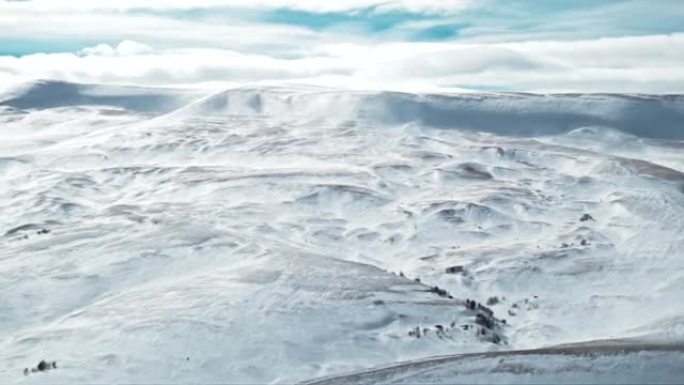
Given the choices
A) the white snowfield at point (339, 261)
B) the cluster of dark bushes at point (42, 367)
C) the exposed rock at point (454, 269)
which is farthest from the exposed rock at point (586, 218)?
the cluster of dark bushes at point (42, 367)

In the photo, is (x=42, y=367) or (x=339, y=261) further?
(x=339, y=261)

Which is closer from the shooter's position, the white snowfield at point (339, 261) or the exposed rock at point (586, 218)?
the white snowfield at point (339, 261)

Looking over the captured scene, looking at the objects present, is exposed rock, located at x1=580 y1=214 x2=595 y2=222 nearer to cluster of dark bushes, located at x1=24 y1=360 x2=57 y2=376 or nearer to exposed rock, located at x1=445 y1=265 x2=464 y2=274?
exposed rock, located at x1=445 y1=265 x2=464 y2=274

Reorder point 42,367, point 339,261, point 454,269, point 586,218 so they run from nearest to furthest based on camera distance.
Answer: point 42,367, point 339,261, point 454,269, point 586,218

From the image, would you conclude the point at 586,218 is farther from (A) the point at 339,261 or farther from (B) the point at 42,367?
(B) the point at 42,367

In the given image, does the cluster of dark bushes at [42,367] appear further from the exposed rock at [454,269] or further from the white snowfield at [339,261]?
the exposed rock at [454,269]

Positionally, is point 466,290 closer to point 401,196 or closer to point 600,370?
point 600,370

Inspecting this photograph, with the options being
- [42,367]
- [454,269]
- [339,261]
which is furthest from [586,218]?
[42,367]

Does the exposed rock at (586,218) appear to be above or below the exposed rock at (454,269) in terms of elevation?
above

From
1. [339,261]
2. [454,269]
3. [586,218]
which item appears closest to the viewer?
[339,261]
